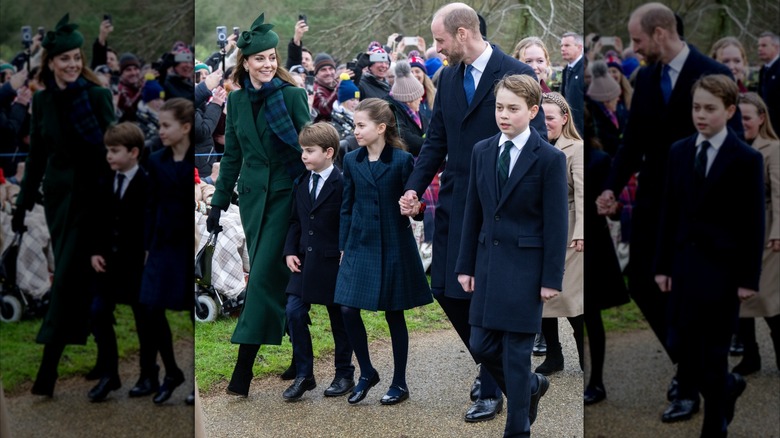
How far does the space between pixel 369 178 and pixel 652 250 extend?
10.1ft

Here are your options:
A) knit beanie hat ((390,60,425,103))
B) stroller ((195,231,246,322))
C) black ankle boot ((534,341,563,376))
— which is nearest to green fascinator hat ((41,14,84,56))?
stroller ((195,231,246,322))

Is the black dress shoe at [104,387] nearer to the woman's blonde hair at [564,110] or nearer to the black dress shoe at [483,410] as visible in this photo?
the black dress shoe at [483,410]

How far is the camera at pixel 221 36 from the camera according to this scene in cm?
565

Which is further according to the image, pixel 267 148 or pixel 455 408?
pixel 267 148

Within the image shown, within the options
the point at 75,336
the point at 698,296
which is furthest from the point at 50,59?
the point at 698,296

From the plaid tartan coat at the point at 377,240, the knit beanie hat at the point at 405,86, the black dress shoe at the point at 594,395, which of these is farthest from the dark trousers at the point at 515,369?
the knit beanie hat at the point at 405,86

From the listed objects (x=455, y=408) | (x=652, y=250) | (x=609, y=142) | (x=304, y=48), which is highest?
(x=304, y=48)

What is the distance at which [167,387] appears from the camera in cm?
271

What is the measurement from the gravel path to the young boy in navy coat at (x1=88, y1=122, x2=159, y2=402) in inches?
86.7

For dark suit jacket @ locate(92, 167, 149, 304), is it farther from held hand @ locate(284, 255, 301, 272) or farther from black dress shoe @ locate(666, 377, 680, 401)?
held hand @ locate(284, 255, 301, 272)

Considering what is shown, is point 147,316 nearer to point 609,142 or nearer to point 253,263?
point 609,142

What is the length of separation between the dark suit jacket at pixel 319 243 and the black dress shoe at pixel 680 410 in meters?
3.25

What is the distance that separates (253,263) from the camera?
5.67 meters

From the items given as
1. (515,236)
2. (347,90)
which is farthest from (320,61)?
(515,236)
